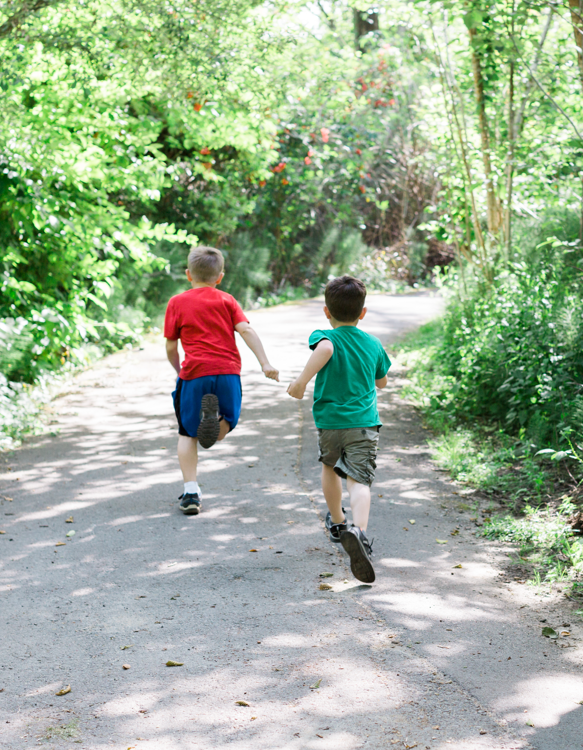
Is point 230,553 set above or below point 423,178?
below

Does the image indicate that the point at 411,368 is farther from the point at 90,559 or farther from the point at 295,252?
the point at 295,252

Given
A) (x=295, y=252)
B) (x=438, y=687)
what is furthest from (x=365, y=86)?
(x=438, y=687)

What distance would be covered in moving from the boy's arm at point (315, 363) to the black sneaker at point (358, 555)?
0.75 metres

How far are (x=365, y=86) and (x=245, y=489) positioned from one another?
15368 mm

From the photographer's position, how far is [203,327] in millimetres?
5141

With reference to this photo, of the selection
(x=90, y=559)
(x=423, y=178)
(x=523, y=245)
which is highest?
(x=423, y=178)

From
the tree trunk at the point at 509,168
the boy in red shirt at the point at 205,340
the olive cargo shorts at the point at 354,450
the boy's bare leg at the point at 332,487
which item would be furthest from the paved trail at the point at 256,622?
the tree trunk at the point at 509,168

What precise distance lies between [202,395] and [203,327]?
1.45ft

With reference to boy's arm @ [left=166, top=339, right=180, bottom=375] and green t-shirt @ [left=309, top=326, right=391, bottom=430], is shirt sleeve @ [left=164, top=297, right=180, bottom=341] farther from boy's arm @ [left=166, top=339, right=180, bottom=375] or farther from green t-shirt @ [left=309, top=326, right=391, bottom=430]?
green t-shirt @ [left=309, top=326, right=391, bottom=430]

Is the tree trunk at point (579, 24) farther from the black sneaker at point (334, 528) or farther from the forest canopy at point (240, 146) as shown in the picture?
the black sneaker at point (334, 528)

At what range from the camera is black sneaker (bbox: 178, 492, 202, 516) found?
5.28 meters

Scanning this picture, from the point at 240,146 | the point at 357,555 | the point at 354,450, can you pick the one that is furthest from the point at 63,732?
the point at 240,146

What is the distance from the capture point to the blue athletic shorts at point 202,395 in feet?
16.9

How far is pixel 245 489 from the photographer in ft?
19.2
